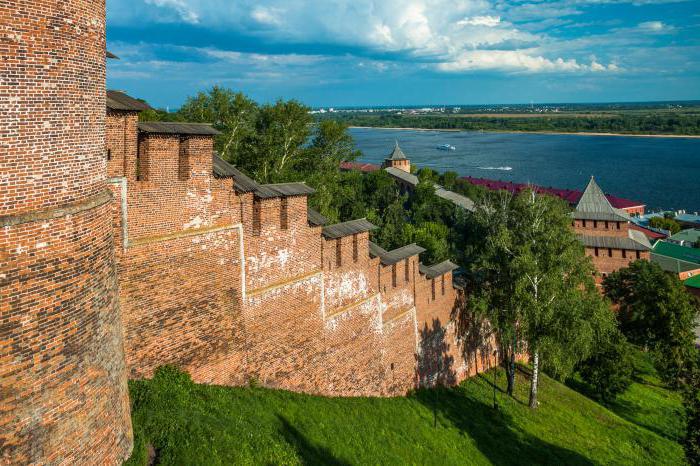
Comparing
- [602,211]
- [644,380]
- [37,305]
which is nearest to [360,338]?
[37,305]

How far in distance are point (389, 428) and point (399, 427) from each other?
46 cm

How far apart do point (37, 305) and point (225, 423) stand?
12.5ft

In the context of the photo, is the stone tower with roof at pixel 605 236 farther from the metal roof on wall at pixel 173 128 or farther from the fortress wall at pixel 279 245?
the metal roof on wall at pixel 173 128

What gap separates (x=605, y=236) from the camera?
3469 centimetres

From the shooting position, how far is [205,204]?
945 centimetres

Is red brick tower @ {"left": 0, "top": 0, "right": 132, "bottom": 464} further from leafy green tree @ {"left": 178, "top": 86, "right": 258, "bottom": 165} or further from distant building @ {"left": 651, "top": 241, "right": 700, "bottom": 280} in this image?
distant building @ {"left": 651, "top": 241, "right": 700, "bottom": 280}

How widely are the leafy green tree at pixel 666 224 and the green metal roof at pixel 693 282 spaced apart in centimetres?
2469

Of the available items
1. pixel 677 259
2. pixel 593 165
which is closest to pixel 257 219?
pixel 677 259

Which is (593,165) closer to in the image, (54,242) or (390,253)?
(390,253)

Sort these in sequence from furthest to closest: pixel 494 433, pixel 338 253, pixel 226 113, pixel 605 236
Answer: pixel 605 236, pixel 226 113, pixel 494 433, pixel 338 253

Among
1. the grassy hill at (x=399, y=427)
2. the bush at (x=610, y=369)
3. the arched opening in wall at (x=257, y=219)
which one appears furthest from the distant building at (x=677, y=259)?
the arched opening in wall at (x=257, y=219)

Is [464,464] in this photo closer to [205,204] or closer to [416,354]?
[416,354]

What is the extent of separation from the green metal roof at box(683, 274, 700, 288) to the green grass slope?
610 inches

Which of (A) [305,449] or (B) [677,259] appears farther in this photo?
(B) [677,259]
